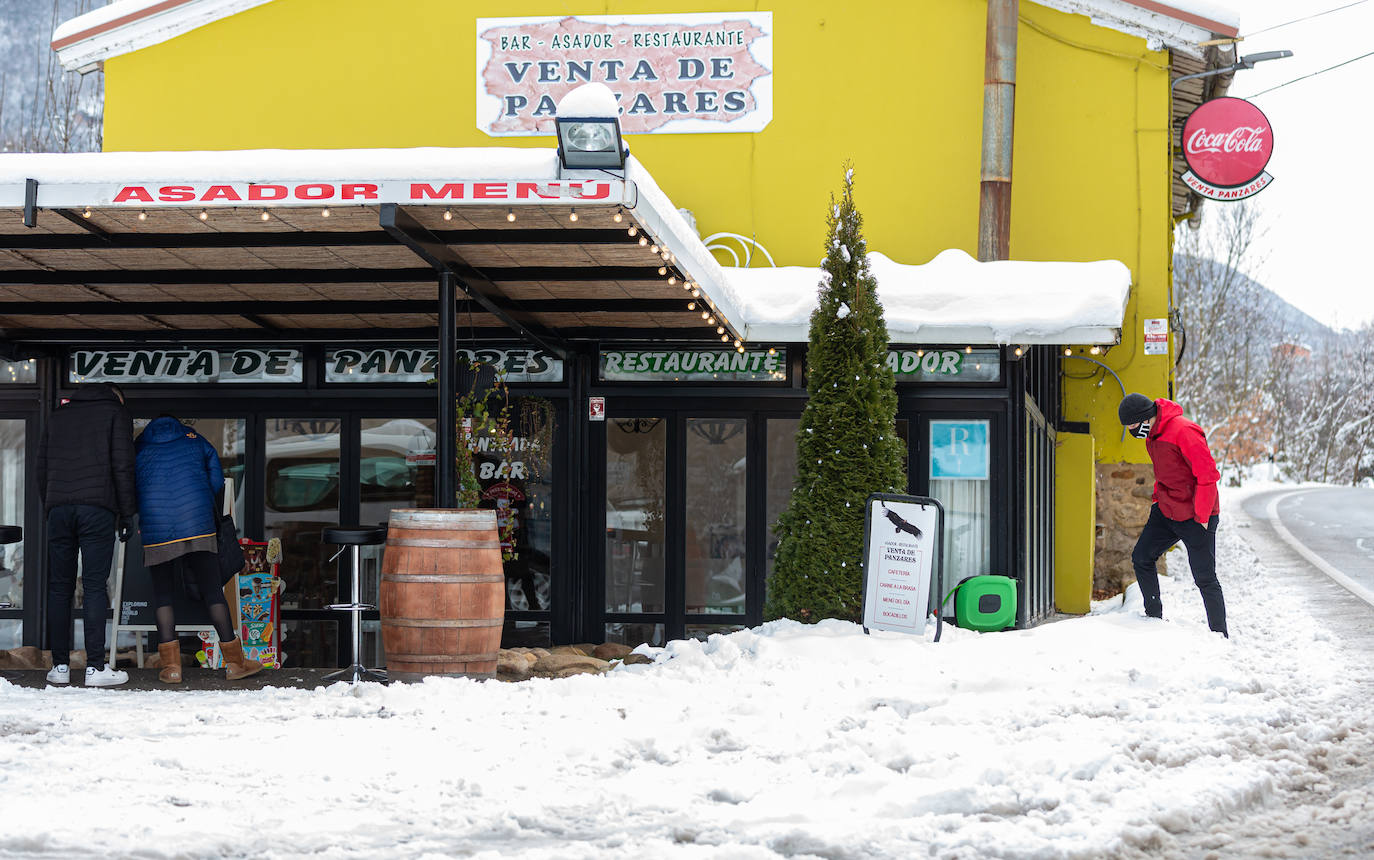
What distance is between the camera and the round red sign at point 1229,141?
13.6m

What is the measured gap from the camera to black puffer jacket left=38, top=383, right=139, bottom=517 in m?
8.08

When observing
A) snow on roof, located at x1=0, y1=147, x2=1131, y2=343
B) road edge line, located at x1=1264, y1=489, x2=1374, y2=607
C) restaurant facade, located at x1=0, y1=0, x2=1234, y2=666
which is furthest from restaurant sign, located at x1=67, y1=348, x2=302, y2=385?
road edge line, located at x1=1264, y1=489, x2=1374, y2=607

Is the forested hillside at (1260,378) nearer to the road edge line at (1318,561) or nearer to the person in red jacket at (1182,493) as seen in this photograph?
the road edge line at (1318,561)

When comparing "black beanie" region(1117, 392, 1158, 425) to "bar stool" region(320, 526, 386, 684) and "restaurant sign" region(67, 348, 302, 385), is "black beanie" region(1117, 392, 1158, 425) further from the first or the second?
"restaurant sign" region(67, 348, 302, 385)

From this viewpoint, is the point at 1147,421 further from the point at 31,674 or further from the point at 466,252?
the point at 31,674

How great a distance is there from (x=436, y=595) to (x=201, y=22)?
9488 mm

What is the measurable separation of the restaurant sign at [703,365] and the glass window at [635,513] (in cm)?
40

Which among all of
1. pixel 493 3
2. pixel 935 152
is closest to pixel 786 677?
pixel 935 152

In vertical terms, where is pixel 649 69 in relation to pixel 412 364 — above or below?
above

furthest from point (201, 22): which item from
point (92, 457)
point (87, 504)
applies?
point (87, 504)

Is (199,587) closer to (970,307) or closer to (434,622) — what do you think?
(434,622)

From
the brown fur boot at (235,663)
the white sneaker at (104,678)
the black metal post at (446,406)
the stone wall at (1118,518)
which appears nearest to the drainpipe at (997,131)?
the stone wall at (1118,518)

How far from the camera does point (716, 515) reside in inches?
456

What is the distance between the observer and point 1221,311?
127 feet
